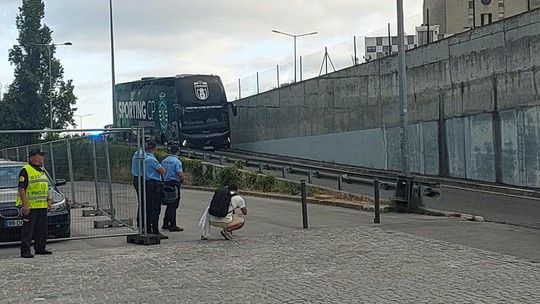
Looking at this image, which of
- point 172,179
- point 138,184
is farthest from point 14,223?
point 172,179

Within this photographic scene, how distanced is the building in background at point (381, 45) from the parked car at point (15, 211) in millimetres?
26011

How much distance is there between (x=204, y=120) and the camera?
37.5 metres

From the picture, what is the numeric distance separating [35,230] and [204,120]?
1007 inches

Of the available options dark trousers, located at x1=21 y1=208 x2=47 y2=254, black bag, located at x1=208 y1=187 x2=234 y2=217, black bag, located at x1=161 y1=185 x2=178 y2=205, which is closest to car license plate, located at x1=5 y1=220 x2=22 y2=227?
dark trousers, located at x1=21 y1=208 x2=47 y2=254

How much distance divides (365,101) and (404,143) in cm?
1815

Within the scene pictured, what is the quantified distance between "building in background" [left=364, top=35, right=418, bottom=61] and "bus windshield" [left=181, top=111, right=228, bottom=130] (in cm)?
791

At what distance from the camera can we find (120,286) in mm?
9664

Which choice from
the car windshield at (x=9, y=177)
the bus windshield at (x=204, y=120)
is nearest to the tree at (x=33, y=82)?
the bus windshield at (x=204, y=120)

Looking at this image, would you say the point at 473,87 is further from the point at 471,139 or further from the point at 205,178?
the point at 205,178

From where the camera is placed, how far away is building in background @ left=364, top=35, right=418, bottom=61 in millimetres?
38000

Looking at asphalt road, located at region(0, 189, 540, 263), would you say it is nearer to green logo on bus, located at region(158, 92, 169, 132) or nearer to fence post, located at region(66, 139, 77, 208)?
fence post, located at region(66, 139, 77, 208)

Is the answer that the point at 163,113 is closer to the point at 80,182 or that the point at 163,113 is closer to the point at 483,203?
the point at 483,203

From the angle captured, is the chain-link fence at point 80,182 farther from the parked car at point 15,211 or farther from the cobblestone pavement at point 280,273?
the cobblestone pavement at point 280,273

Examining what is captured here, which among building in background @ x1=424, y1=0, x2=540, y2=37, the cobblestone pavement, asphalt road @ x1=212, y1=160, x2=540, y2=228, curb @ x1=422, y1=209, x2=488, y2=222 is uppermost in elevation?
building in background @ x1=424, y1=0, x2=540, y2=37
